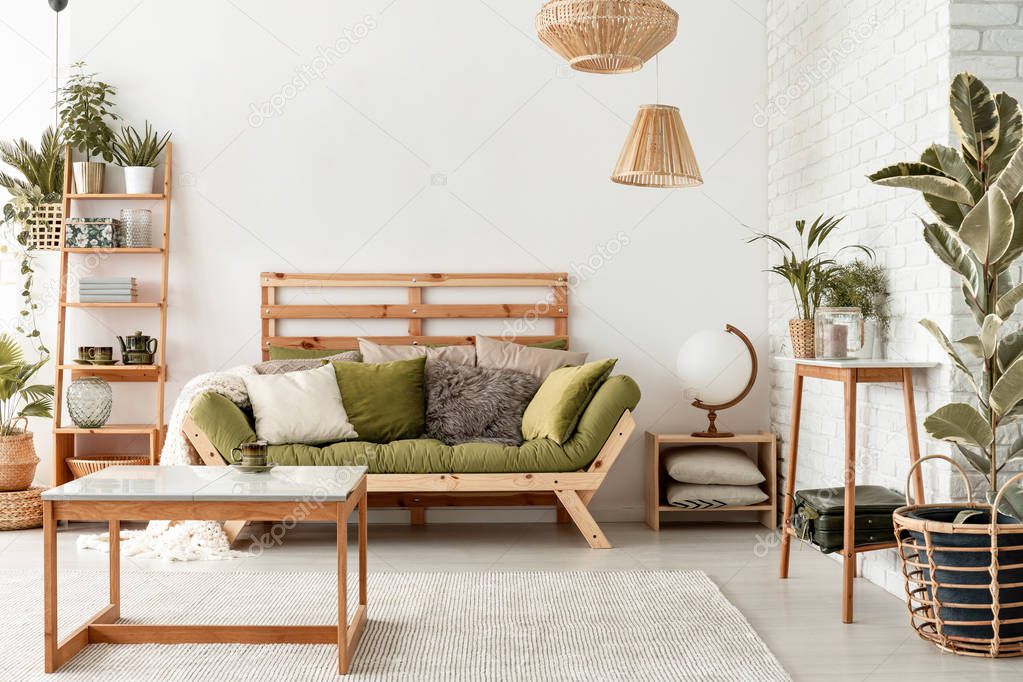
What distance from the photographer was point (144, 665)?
2680 mm

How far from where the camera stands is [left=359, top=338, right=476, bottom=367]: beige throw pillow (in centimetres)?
469

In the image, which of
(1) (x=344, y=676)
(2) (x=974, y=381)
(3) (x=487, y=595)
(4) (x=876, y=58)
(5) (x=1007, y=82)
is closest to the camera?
(1) (x=344, y=676)

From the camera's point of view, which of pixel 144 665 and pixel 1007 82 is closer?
pixel 144 665

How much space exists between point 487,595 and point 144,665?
1192mm

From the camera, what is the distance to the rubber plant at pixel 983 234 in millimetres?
2701

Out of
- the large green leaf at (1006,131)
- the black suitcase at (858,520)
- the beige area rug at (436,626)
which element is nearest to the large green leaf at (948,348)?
the large green leaf at (1006,131)

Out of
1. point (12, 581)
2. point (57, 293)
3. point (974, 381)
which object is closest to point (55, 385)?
point (57, 293)

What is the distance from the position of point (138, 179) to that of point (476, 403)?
6.81 ft

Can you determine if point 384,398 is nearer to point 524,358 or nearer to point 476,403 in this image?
point 476,403

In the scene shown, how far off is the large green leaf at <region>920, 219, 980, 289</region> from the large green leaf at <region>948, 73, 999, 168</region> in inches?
8.9

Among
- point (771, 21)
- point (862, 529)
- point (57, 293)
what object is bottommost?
point (862, 529)

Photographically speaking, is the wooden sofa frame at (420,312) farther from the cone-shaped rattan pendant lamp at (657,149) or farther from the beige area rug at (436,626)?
the beige area rug at (436,626)

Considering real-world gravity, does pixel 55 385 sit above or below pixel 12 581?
above

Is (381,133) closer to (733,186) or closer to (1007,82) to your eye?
(733,186)
